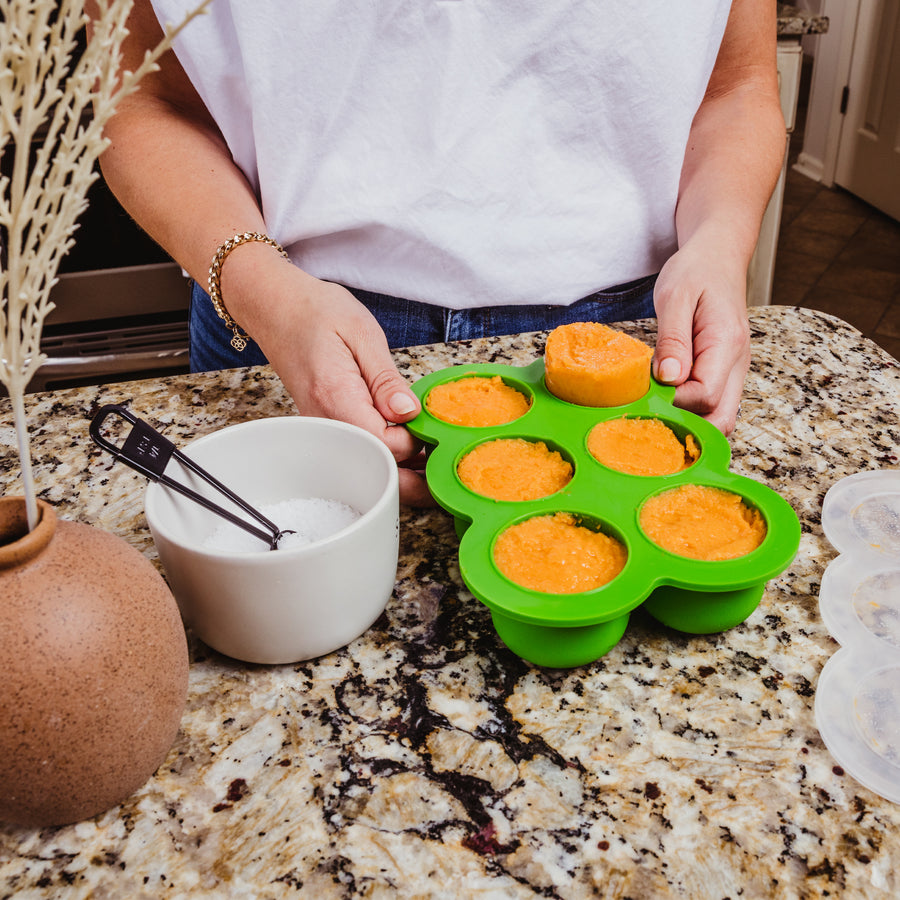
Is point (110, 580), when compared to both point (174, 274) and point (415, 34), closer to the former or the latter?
point (415, 34)

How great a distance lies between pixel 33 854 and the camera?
20.8 inches

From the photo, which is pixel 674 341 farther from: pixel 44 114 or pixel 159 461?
pixel 44 114

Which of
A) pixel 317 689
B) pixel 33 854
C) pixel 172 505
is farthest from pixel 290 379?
pixel 33 854

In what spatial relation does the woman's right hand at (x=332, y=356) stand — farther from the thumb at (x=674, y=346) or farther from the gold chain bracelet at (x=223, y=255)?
the thumb at (x=674, y=346)

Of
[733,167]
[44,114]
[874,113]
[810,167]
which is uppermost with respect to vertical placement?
[44,114]

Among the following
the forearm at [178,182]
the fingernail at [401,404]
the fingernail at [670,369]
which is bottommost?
the fingernail at [670,369]

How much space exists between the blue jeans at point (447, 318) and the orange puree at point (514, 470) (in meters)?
0.36

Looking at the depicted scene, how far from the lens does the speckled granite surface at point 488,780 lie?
20.0 inches

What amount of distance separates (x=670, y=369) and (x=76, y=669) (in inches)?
24.9

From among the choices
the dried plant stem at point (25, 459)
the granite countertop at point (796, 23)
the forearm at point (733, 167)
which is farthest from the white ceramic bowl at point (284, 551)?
the granite countertop at point (796, 23)

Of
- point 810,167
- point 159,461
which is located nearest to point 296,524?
point 159,461

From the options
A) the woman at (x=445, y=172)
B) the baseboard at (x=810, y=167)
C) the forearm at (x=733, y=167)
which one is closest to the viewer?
the woman at (x=445, y=172)

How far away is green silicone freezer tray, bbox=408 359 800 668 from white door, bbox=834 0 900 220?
4047 mm

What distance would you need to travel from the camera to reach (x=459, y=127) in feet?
3.26
